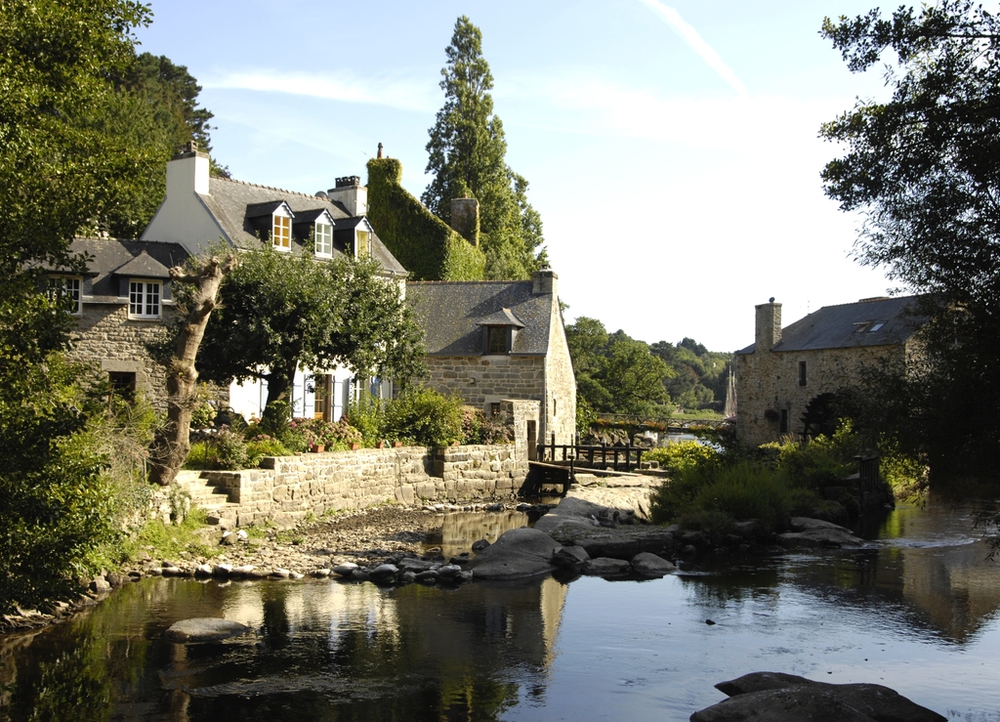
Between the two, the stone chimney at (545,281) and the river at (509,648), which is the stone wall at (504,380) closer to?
the stone chimney at (545,281)

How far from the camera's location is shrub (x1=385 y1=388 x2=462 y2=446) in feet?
73.2

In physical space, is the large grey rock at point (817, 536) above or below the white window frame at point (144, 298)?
below

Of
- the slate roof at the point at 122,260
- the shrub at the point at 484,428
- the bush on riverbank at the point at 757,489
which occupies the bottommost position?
the bush on riverbank at the point at 757,489

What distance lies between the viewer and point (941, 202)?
8898 millimetres

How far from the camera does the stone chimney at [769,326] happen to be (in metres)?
37.8

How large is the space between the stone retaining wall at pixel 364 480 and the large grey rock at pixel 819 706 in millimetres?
10266

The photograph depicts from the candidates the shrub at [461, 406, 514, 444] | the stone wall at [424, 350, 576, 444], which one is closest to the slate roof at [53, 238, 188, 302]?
the stone wall at [424, 350, 576, 444]

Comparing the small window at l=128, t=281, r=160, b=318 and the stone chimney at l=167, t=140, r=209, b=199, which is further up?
the stone chimney at l=167, t=140, r=209, b=199

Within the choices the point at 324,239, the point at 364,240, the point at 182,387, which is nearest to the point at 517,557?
the point at 182,387

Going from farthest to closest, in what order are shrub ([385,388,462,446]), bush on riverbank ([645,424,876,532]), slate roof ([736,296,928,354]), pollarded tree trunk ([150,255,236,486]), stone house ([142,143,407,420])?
slate roof ([736,296,928,354]) < stone house ([142,143,407,420]) < shrub ([385,388,462,446]) < bush on riverbank ([645,424,876,532]) < pollarded tree trunk ([150,255,236,486])

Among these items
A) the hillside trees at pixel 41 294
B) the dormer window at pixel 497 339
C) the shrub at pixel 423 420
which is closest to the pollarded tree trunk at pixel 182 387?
the hillside trees at pixel 41 294

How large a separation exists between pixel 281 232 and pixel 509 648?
18.5 metres

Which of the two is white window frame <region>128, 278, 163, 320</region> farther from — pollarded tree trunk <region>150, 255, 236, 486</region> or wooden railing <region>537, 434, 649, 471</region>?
wooden railing <region>537, 434, 649, 471</region>

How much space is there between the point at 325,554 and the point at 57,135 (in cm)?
813
